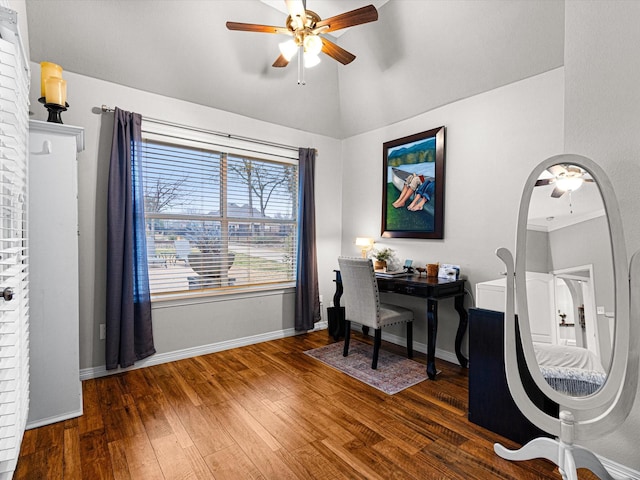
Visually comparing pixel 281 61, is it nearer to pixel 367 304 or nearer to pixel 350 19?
pixel 350 19

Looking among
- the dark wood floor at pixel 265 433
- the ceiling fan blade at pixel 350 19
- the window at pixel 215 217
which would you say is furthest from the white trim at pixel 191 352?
the ceiling fan blade at pixel 350 19

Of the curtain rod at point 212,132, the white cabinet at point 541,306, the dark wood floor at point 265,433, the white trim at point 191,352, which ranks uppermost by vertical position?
the curtain rod at point 212,132

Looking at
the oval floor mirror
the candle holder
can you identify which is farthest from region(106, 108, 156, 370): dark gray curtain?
the oval floor mirror

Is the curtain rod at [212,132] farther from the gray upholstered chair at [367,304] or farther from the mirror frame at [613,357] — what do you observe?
the mirror frame at [613,357]

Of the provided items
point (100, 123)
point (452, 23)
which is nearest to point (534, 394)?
point (452, 23)

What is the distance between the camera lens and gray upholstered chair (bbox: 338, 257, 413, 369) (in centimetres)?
294

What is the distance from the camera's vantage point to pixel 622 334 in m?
1.37

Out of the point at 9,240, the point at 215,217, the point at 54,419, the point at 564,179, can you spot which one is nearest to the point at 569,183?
the point at 564,179

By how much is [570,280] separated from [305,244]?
2734mm

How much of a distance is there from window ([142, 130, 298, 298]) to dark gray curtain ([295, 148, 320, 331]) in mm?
156

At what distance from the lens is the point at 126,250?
9.09 ft

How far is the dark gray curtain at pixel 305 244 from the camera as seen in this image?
3910mm

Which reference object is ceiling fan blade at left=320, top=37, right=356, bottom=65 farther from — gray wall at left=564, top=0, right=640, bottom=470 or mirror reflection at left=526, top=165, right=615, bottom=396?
mirror reflection at left=526, top=165, right=615, bottom=396

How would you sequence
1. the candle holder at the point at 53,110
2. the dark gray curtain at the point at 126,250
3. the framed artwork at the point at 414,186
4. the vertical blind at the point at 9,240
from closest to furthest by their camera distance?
1. the vertical blind at the point at 9,240
2. the candle holder at the point at 53,110
3. the dark gray curtain at the point at 126,250
4. the framed artwork at the point at 414,186
